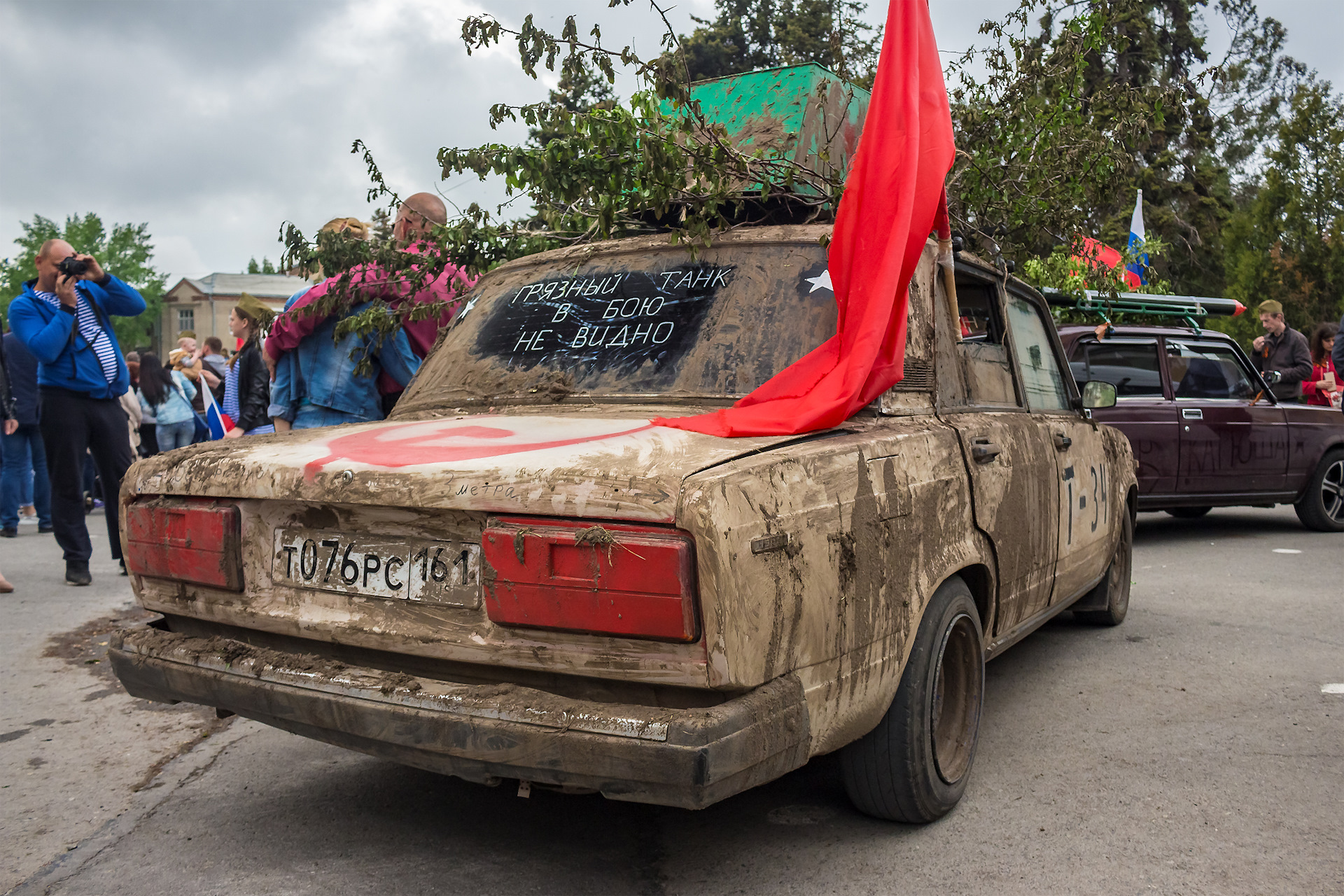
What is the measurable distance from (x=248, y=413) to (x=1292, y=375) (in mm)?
9624

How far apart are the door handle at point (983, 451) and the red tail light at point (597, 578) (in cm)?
141

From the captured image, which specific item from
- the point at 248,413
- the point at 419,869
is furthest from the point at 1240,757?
the point at 248,413

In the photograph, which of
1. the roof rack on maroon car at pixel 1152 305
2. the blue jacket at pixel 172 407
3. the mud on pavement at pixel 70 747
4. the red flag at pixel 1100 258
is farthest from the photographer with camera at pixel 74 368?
the roof rack on maroon car at pixel 1152 305

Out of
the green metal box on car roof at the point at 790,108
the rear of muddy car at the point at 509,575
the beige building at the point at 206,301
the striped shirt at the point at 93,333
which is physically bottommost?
the rear of muddy car at the point at 509,575

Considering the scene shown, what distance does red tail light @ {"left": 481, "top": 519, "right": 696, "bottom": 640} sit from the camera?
199cm

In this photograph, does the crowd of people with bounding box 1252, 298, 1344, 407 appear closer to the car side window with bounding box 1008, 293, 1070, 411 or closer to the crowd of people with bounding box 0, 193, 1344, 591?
the crowd of people with bounding box 0, 193, 1344, 591

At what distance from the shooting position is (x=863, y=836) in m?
2.74

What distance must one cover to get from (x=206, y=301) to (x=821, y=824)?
305 feet

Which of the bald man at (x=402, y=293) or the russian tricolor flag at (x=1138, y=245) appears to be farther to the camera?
the russian tricolor flag at (x=1138, y=245)

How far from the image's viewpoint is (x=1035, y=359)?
4.30m

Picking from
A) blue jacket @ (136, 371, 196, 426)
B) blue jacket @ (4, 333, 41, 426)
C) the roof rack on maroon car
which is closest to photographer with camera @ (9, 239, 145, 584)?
blue jacket @ (4, 333, 41, 426)

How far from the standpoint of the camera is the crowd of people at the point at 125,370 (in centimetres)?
476

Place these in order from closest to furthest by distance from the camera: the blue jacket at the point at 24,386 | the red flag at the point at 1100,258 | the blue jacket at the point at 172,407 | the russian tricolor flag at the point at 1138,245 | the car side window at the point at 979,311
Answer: the car side window at the point at 979,311
the red flag at the point at 1100,258
the blue jacket at the point at 24,386
the russian tricolor flag at the point at 1138,245
the blue jacket at the point at 172,407

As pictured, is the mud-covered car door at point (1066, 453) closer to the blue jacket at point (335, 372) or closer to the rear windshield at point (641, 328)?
the rear windshield at point (641, 328)
